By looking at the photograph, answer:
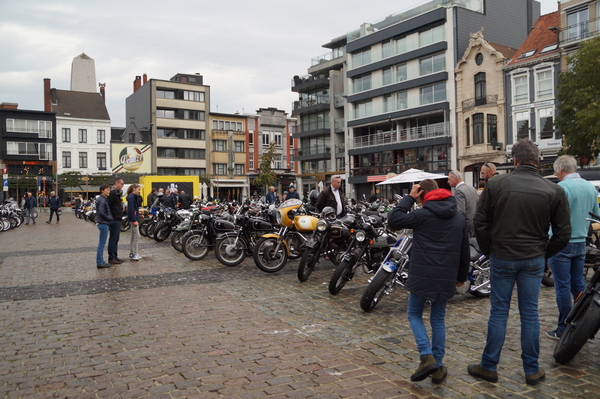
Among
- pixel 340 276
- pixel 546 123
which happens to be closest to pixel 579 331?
pixel 340 276

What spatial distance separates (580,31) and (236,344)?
34619 mm

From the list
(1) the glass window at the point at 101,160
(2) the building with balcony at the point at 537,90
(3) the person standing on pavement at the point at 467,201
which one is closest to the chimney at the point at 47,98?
(1) the glass window at the point at 101,160

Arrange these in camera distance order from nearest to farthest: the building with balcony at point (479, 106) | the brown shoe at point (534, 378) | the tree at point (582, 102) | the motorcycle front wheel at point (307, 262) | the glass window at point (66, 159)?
1. the brown shoe at point (534, 378)
2. the motorcycle front wheel at point (307, 262)
3. the tree at point (582, 102)
4. the building with balcony at point (479, 106)
5. the glass window at point (66, 159)

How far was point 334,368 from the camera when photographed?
15.0ft

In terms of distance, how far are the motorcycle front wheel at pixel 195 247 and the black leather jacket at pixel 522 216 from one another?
8792mm

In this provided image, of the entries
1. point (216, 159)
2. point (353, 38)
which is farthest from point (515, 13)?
point (216, 159)

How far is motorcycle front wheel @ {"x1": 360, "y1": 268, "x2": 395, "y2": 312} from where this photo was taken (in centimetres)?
635

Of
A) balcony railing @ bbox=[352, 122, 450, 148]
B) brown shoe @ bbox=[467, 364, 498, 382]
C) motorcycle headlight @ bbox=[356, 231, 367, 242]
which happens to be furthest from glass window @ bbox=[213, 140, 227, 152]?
brown shoe @ bbox=[467, 364, 498, 382]

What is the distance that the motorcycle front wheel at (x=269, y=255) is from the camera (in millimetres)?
9852

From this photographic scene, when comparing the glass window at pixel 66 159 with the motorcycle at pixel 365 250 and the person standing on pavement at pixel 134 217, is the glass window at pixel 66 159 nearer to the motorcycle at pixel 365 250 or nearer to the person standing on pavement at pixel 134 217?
the person standing on pavement at pixel 134 217

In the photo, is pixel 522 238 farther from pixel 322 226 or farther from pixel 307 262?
pixel 307 262

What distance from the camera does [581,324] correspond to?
433 centimetres

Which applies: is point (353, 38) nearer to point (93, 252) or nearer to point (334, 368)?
point (93, 252)

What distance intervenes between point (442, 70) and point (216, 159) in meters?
36.1
